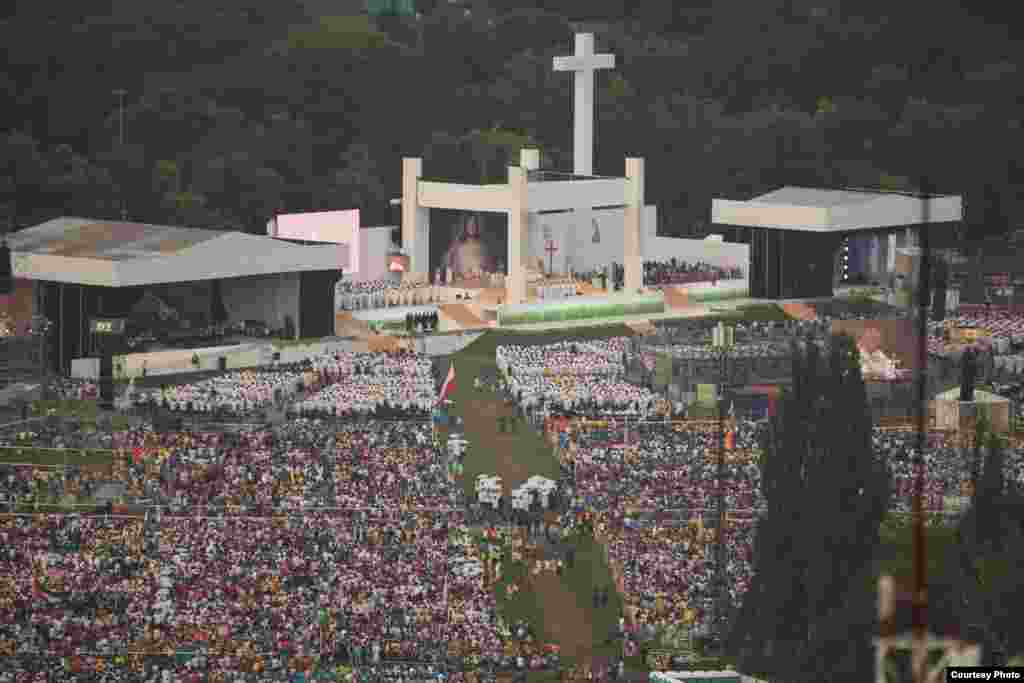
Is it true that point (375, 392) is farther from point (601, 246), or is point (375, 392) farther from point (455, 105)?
point (455, 105)

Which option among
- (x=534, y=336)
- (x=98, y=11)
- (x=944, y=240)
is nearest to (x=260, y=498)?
(x=534, y=336)

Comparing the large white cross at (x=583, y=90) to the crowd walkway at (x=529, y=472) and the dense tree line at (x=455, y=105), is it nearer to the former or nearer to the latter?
the dense tree line at (x=455, y=105)

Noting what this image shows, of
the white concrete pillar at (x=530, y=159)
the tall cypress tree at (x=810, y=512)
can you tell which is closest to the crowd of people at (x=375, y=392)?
the tall cypress tree at (x=810, y=512)

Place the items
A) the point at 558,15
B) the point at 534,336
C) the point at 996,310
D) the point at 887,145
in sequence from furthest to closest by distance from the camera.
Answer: the point at 558,15 → the point at 887,145 → the point at 996,310 → the point at 534,336

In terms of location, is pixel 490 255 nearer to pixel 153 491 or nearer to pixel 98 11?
pixel 153 491

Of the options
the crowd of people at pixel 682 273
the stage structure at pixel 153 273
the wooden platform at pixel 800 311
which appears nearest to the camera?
the stage structure at pixel 153 273

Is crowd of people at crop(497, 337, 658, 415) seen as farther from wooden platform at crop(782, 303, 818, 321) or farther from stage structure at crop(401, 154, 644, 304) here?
wooden platform at crop(782, 303, 818, 321)
